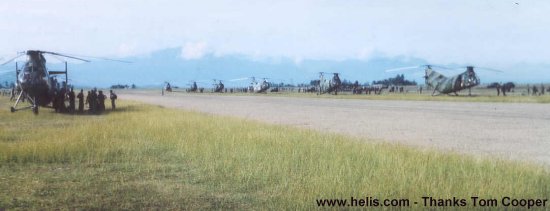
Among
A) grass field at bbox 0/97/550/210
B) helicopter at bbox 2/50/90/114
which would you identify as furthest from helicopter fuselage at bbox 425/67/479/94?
grass field at bbox 0/97/550/210

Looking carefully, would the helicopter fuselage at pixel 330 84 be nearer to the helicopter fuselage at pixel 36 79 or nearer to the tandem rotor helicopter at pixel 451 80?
the tandem rotor helicopter at pixel 451 80

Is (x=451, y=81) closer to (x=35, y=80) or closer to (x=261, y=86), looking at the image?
(x=35, y=80)

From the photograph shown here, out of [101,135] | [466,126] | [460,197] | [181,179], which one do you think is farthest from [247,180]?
[466,126]

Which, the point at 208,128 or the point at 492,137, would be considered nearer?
the point at 492,137

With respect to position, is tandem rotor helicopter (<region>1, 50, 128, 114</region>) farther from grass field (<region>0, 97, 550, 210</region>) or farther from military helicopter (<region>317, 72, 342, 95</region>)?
military helicopter (<region>317, 72, 342, 95</region>)

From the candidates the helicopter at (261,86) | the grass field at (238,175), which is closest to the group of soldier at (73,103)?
the grass field at (238,175)

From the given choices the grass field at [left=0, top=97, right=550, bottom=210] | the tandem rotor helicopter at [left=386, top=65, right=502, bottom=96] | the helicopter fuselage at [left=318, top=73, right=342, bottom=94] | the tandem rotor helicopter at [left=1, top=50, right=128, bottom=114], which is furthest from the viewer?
the helicopter fuselage at [left=318, top=73, right=342, bottom=94]

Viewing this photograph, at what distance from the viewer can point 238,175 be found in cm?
857

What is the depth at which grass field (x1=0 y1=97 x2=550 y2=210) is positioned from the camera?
274 inches

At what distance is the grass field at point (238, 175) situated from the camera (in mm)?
6953

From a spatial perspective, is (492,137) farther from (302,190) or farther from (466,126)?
(302,190)

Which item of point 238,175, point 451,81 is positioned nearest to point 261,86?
point 451,81

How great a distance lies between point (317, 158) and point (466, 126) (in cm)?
1055

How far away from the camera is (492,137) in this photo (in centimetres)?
1494
